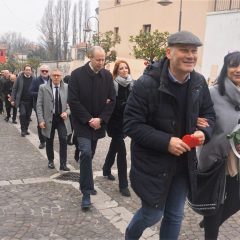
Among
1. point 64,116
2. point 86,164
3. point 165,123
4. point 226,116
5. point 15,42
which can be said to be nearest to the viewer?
point 165,123

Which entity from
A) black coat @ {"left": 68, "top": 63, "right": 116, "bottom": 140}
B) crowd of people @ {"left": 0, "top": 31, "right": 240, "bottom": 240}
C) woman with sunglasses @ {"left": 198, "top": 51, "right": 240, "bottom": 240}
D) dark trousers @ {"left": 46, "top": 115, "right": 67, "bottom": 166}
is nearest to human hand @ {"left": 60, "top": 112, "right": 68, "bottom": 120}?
dark trousers @ {"left": 46, "top": 115, "right": 67, "bottom": 166}

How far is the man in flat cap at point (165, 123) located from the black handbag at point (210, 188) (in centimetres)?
39

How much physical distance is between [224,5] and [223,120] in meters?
17.7

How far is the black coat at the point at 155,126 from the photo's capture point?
2988 millimetres

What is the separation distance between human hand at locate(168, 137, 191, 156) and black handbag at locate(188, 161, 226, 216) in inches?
29.6

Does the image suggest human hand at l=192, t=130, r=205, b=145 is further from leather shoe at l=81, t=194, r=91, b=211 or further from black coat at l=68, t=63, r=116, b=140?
leather shoe at l=81, t=194, r=91, b=211

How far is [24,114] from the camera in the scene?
10742 millimetres

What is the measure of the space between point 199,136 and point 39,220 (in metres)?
2.35

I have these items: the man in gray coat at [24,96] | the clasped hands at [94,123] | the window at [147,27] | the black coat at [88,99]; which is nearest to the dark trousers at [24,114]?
the man in gray coat at [24,96]

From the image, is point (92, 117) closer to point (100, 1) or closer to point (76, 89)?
point (76, 89)

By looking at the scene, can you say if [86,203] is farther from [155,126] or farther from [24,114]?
[24,114]

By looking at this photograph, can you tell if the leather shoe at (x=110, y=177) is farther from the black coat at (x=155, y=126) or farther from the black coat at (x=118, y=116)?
the black coat at (x=155, y=126)

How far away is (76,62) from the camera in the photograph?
4866 cm

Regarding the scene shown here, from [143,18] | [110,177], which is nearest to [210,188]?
[110,177]
